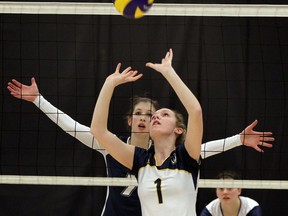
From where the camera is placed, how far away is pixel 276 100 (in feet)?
21.9

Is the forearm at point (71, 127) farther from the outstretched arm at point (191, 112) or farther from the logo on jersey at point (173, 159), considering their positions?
the outstretched arm at point (191, 112)

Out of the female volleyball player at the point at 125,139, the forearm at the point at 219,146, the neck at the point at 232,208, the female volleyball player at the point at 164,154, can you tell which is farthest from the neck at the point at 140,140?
the neck at the point at 232,208

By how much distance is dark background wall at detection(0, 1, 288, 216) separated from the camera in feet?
21.6

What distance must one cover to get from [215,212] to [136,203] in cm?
141

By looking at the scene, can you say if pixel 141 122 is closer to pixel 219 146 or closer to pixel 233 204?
pixel 219 146

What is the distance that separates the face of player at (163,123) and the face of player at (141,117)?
844mm

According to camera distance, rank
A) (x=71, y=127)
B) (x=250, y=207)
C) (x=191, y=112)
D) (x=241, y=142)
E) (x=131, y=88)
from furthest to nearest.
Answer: (x=131, y=88) < (x=250, y=207) < (x=71, y=127) < (x=241, y=142) < (x=191, y=112)

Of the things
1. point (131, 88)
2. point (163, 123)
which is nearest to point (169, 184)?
point (163, 123)

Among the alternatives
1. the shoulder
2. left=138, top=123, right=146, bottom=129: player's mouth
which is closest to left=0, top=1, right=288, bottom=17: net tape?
left=138, top=123, right=146, bottom=129: player's mouth

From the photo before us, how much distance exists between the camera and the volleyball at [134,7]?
4113 millimetres

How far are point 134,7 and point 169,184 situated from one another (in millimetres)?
1090

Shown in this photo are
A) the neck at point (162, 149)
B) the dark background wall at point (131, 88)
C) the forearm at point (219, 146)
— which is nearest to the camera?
the neck at point (162, 149)

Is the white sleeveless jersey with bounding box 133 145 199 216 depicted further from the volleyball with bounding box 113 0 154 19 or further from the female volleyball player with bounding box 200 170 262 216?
the female volleyball player with bounding box 200 170 262 216

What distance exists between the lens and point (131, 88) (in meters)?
6.64
